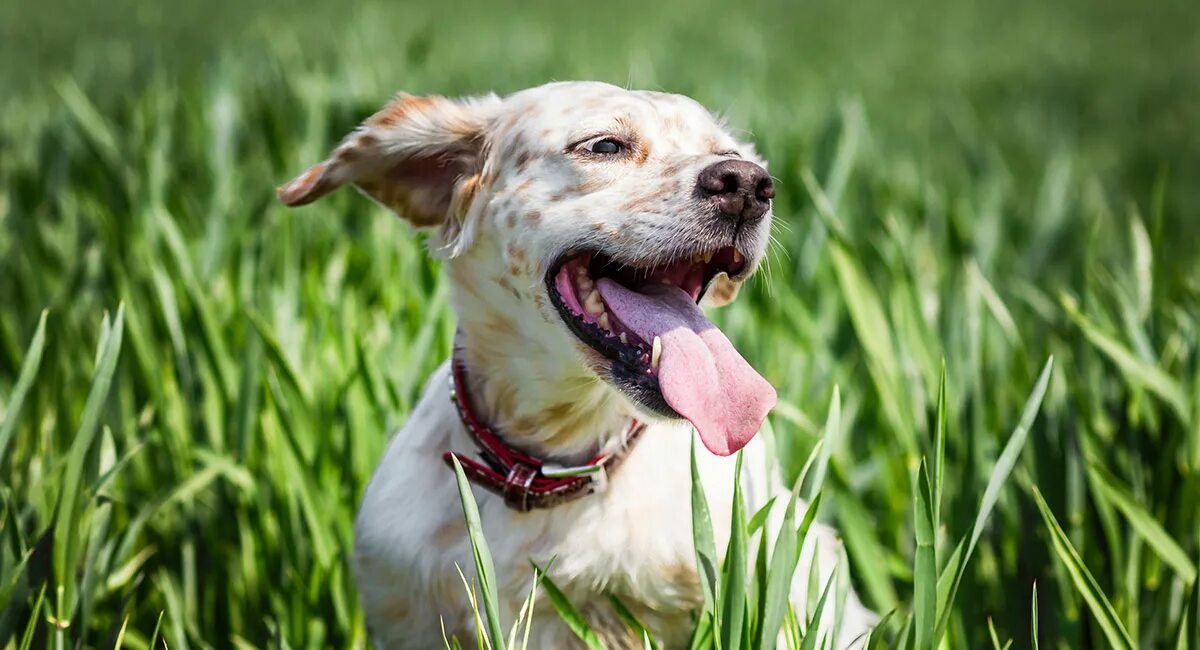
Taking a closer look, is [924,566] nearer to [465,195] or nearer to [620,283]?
[620,283]

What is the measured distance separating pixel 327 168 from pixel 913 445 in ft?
3.66

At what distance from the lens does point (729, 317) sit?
9.25ft

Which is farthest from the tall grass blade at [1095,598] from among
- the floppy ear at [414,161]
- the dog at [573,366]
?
the floppy ear at [414,161]

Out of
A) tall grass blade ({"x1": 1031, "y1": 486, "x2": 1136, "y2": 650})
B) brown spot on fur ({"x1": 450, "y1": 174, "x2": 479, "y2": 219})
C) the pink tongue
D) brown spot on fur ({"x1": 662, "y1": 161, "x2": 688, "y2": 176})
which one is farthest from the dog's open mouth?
tall grass blade ({"x1": 1031, "y1": 486, "x2": 1136, "y2": 650})

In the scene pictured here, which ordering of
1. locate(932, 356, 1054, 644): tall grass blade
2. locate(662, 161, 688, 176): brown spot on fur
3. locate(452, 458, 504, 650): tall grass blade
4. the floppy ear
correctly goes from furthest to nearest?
the floppy ear
locate(662, 161, 688, 176): brown spot on fur
locate(932, 356, 1054, 644): tall grass blade
locate(452, 458, 504, 650): tall grass blade

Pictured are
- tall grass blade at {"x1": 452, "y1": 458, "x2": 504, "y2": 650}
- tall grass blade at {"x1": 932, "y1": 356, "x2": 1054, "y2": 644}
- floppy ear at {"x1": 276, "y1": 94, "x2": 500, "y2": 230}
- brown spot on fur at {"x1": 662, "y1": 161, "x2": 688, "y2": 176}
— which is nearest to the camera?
tall grass blade at {"x1": 452, "y1": 458, "x2": 504, "y2": 650}

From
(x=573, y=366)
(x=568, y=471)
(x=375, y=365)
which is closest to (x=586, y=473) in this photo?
(x=568, y=471)

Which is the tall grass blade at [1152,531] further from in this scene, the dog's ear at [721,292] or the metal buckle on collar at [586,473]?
the metal buckle on collar at [586,473]

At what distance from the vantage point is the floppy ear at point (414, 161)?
1978mm

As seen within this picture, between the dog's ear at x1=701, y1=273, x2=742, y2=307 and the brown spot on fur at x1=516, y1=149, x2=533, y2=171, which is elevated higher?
the brown spot on fur at x1=516, y1=149, x2=533, y2=171

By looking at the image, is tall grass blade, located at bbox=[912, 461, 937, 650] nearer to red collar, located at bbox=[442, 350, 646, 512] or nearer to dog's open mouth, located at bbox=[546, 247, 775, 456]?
dog's open mouth, located at bbox=[546, 247, 775, 456]

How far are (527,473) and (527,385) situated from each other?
140mm

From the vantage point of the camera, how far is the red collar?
181cm

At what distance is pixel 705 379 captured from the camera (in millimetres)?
1627
